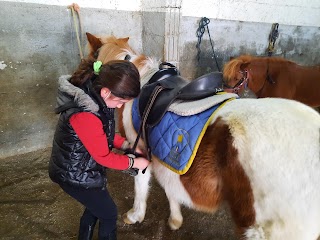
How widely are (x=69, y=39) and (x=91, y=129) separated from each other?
212 centimetres

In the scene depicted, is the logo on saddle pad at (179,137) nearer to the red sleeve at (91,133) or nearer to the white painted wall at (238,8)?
the red sleeve at (91,133)

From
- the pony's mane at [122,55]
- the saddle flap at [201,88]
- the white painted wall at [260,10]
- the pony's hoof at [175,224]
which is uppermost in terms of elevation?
the white painted wall at [260,10]

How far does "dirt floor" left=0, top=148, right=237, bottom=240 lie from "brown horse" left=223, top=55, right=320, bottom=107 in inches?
69.9

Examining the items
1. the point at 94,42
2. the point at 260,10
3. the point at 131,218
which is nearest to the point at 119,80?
the point at 94,42

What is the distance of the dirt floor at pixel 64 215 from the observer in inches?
78.0

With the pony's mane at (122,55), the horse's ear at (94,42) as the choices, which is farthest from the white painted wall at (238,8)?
the pony's mane at (122,55)

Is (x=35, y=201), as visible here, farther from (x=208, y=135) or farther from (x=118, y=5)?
(x=118, y=5)

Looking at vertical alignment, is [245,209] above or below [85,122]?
below

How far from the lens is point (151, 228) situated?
2053mm

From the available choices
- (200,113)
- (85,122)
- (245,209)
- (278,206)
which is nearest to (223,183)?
(245,209)

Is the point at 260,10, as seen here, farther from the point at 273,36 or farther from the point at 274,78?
the point at 274,78

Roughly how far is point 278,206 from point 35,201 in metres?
2.09

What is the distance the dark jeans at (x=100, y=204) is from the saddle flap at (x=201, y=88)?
735 millimetres

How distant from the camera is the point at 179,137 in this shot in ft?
4.46
